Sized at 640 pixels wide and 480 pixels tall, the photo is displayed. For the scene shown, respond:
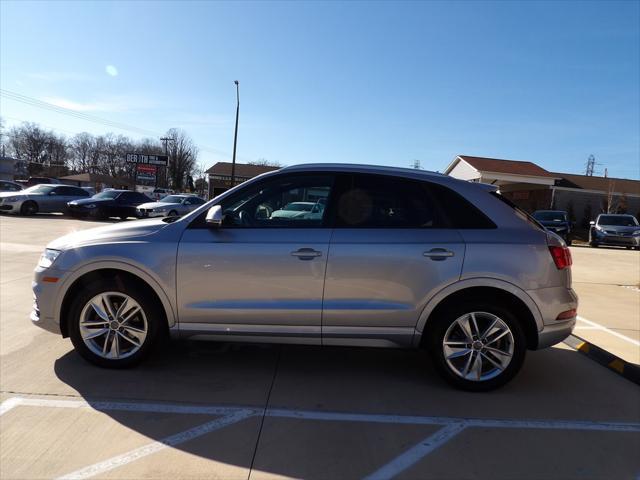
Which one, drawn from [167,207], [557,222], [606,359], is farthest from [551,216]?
[606,359]

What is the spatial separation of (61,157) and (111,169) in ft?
38.7

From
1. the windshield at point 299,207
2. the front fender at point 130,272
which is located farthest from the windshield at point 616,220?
the front fender at point 130,272

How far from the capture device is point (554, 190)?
33312mm

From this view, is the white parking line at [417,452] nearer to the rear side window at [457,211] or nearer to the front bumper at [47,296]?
the rear side window at [457,211]

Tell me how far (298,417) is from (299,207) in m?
1.70

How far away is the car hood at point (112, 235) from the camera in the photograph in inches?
147

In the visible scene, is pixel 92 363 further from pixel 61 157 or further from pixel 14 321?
pixel 61 157

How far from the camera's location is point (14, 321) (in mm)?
4992

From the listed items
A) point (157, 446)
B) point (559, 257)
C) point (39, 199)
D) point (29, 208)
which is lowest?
point (157, 446)

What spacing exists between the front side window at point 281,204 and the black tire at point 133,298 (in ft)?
3.08

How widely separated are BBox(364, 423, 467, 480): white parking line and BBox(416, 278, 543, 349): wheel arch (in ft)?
2.48

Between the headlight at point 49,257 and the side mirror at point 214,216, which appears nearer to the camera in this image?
the side mirror at point 214,216

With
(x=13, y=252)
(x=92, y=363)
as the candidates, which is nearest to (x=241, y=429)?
(x=92, y=363)

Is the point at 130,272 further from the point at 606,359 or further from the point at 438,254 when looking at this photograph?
the point at 606,359
